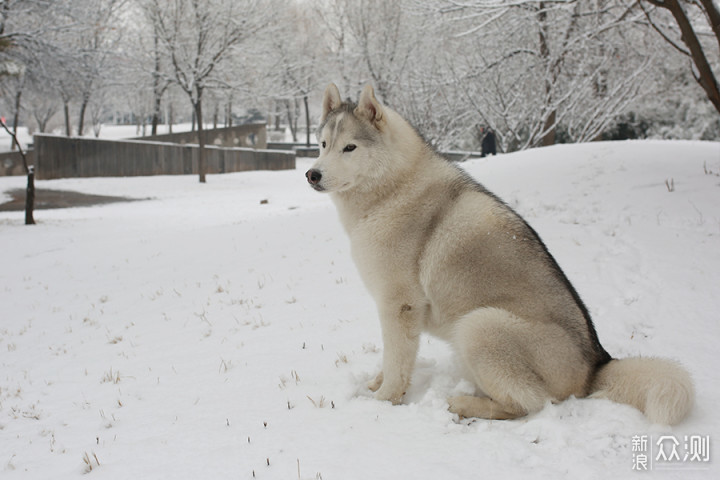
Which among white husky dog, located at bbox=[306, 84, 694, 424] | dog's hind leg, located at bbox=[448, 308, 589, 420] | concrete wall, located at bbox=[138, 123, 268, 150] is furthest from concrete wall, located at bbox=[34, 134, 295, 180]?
dog's hind leg, located at bbox=[448, 308, 589, 420]

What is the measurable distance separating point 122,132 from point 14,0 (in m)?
51.5

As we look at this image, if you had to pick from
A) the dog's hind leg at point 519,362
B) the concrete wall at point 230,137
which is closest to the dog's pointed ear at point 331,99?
the dog's hind leg at point 519,362

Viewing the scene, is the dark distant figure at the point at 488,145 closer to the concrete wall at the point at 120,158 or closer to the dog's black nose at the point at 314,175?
the concrete wall at the point at 120,158

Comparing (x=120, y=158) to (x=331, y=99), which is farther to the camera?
(x=120, y=158)

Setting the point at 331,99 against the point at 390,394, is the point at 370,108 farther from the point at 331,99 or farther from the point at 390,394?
the point at 390,394

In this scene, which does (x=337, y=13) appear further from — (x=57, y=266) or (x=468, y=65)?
(x=57, y=266)

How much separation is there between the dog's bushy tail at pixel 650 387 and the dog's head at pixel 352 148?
2.17 meters

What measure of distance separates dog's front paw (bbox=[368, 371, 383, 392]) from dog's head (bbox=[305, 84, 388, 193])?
157cm

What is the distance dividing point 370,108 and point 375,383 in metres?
2.23

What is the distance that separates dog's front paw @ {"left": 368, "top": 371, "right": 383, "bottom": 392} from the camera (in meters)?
3.95

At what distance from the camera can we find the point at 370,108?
3846 mm

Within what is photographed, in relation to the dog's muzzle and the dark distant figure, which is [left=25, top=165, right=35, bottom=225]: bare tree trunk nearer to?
the dog's muzzle

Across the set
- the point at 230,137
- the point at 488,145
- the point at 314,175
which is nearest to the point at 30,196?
the point at 314,175

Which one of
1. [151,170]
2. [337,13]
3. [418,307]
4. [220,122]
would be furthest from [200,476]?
[220,122]
